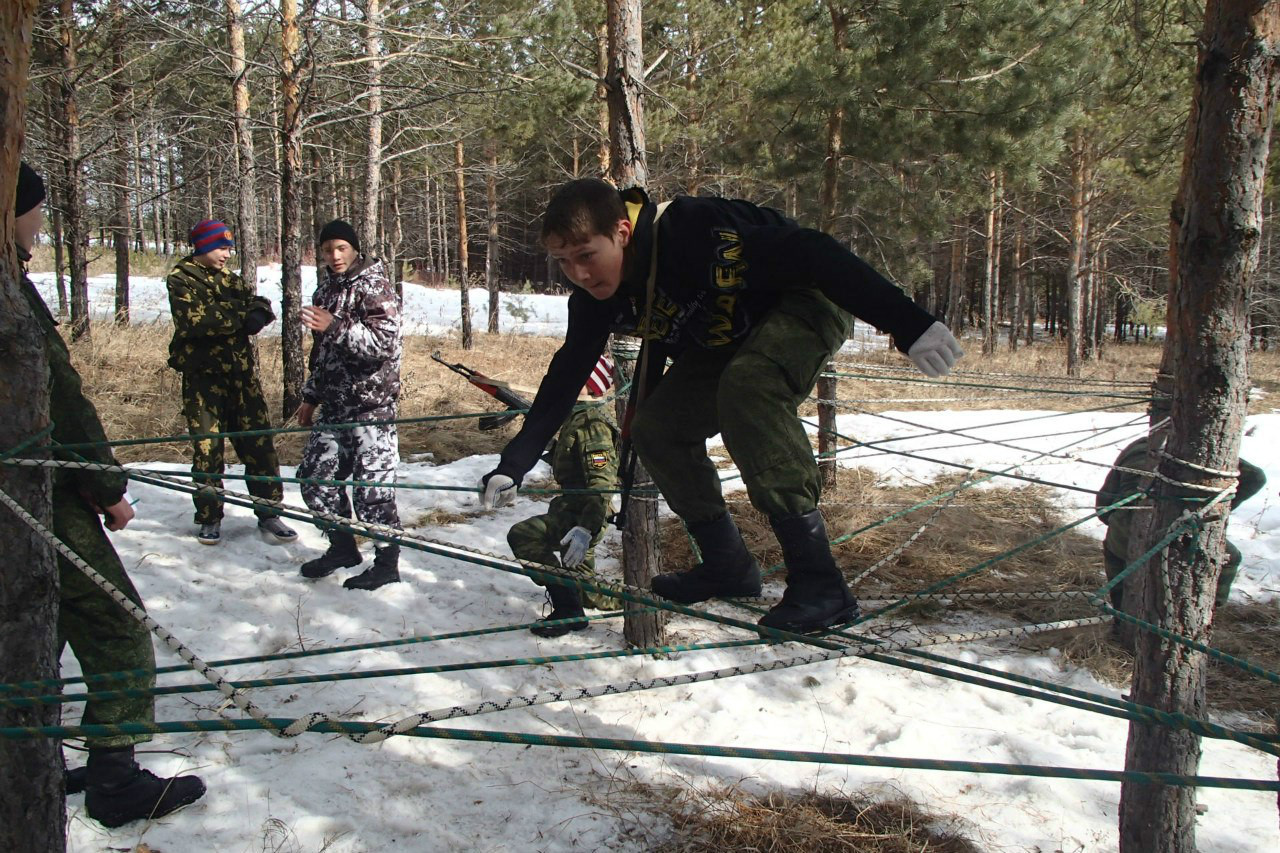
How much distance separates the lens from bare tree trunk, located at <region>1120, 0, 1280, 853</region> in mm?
2248

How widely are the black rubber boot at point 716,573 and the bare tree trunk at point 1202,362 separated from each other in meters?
1.22

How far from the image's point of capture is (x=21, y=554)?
184cm

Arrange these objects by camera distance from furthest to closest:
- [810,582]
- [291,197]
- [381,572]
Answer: [291,197] < [381,572] < [810,582]

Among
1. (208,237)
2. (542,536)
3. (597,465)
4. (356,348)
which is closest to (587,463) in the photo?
(597,465)

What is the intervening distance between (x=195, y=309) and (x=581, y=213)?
11.5ft

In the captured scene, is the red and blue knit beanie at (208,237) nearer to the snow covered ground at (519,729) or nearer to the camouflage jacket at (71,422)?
the snow covered ground at (519,729)

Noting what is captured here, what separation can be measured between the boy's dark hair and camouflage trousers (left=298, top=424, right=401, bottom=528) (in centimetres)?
248

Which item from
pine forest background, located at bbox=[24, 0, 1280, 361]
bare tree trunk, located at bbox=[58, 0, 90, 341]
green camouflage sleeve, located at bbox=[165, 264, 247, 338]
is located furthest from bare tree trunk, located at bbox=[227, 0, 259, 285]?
green camouflage sleeve, located at bbox=[165, 264, 247, 338]

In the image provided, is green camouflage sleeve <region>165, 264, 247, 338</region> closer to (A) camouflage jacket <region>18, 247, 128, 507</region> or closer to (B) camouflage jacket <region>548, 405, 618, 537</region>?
(B) camouflage jacket <region>548, 405, 618, 537</region>

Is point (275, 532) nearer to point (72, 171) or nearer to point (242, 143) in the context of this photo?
point (242, 143)

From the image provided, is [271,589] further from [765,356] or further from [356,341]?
[765,356]

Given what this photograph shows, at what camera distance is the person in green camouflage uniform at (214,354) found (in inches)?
189

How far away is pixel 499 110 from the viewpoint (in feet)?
40.6

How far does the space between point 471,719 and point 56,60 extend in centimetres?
1083
